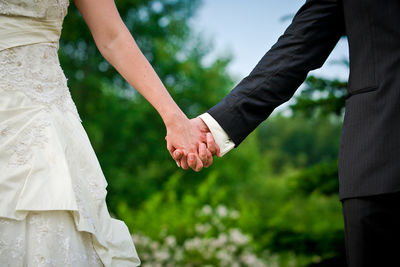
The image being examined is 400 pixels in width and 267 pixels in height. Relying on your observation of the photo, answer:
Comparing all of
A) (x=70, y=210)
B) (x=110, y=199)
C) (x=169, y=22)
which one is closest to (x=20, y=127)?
(x=70, y=210)

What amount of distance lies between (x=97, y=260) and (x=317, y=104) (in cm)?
295

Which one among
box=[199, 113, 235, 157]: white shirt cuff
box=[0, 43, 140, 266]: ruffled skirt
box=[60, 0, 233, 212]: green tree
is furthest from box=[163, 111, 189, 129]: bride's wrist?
box=[60, 0, 233, 212]: green tree

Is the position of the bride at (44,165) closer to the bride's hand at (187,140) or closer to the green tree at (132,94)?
the bride's hand at (187,140)

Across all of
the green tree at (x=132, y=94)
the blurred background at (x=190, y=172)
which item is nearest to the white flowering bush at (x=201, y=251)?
the blurred background at (x=190, y=172)

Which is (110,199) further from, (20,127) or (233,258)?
(20,127)

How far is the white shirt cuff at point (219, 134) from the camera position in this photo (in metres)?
2.59

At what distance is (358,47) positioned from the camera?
197 centimetres

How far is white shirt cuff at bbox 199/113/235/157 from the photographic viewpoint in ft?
8.51

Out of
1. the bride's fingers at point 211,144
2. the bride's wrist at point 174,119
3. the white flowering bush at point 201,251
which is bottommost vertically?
the white flowering bush at point 201,251

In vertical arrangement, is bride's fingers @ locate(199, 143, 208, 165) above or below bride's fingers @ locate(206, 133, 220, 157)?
below

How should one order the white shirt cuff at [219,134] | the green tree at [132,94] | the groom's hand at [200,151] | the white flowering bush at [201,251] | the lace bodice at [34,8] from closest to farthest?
the lace bodice at [34,8] < the white shirt cuff at [219,134] < the groom's hand at [200,151] < the white flowering bush at [201,251] < the green tree at [132,94]

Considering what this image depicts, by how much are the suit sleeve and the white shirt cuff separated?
29mm

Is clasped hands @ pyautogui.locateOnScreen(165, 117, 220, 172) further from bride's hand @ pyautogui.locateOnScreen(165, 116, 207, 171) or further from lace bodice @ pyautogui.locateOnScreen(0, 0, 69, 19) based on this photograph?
lace bodice @ pyautogui.locateOnScreen(0, 0, 69, 19)

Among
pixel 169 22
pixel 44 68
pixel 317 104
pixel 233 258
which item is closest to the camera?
pixel 44 68
